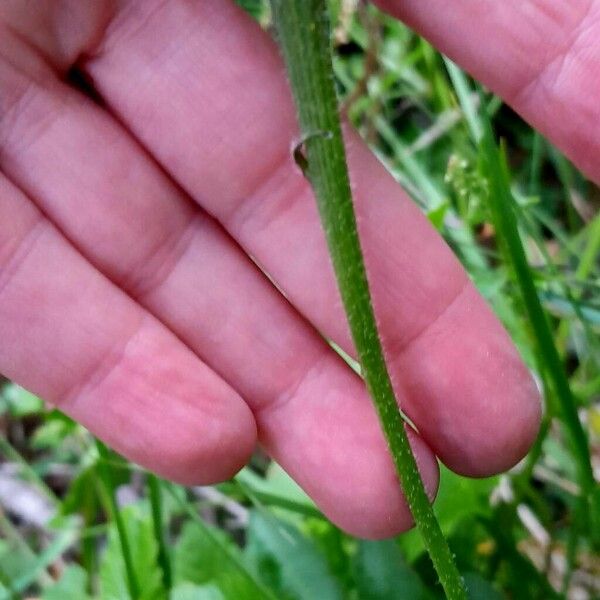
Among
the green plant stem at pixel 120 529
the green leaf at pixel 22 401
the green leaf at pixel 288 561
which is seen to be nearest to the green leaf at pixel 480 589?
the green leaf at pixel 288 561

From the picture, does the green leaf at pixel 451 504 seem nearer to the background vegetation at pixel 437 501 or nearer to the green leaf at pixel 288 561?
the background vegetation at pixel 437 501

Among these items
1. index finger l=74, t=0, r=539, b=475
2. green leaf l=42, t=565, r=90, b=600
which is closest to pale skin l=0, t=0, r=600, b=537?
index finger l=74, t=0, r=539, b=475

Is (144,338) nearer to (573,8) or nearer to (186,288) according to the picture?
(186,288)

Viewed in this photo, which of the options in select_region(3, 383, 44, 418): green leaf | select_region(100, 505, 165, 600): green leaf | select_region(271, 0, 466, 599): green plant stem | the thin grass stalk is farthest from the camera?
select_region(3, 383, 44, 418): green leaf

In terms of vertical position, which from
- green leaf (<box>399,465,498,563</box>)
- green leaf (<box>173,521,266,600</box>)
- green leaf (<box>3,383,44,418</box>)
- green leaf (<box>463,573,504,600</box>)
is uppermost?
green leaf (<box>3,383,44,418</box>)

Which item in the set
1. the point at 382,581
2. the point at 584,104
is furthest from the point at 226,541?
the point at 584,104

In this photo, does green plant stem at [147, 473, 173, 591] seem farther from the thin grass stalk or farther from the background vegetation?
the thin grass stalk
